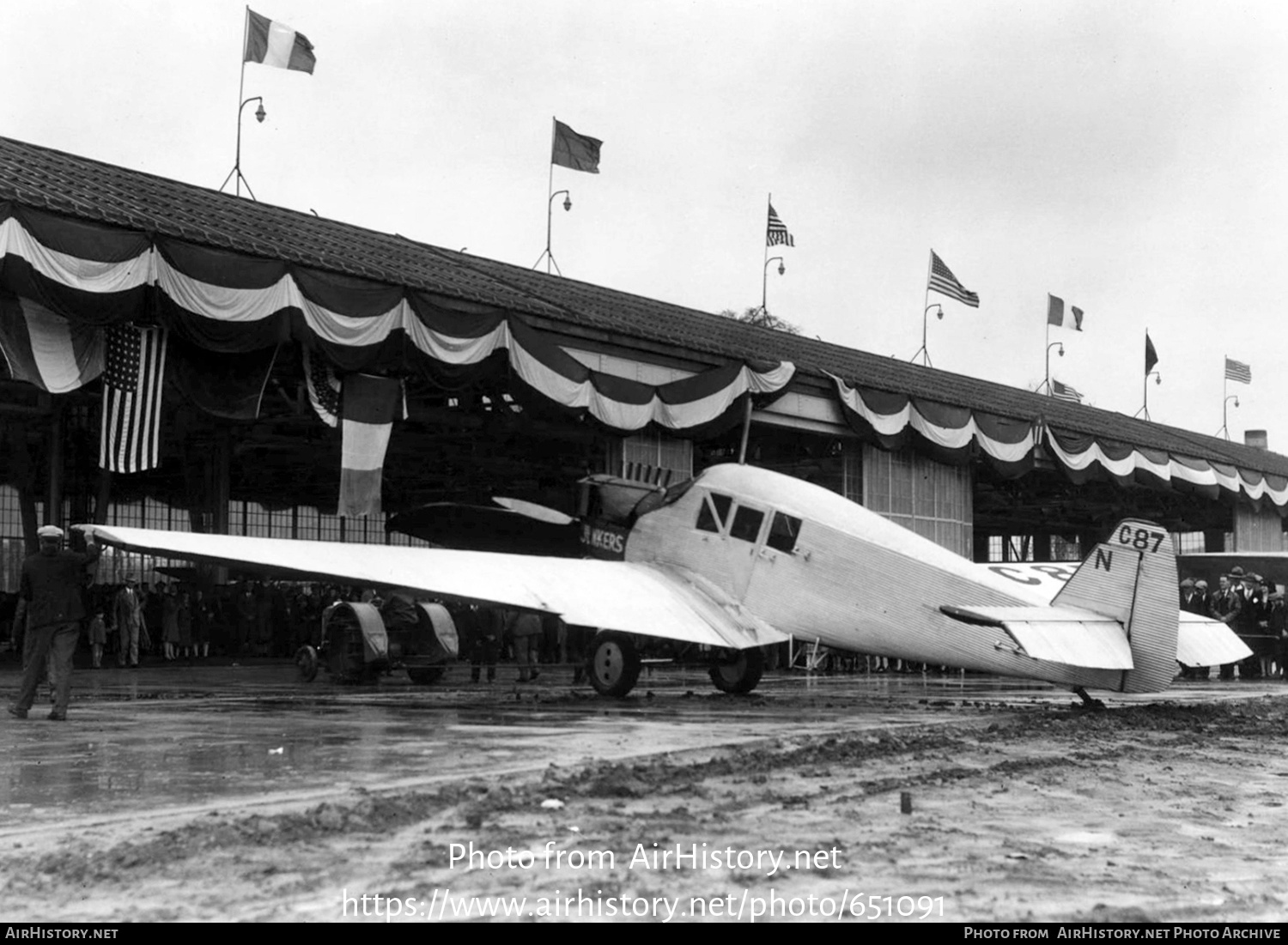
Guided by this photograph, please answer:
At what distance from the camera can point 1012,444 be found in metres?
31.8

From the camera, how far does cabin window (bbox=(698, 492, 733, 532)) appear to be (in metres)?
17.2

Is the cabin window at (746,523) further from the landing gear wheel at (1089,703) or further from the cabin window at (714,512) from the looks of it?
the landing gear wheel at (1089,703)

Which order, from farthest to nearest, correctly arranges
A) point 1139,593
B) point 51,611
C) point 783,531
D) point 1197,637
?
point 783,531, point 1197,637, point 1139,593, point 51,611

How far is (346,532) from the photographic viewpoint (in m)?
42.8

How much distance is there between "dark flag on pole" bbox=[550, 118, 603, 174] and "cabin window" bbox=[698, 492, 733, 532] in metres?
18.4

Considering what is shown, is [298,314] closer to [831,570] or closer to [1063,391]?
[831,570]

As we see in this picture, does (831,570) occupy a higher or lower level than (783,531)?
lower

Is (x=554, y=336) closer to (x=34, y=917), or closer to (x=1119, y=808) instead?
(x=1119, y=808)

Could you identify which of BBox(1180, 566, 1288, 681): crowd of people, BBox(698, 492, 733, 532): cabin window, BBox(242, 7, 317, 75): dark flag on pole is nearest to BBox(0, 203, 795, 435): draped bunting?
BBox(698, 492, 733, 532): cabin window

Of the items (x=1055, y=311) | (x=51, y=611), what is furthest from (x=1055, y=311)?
(x=51, y=611)

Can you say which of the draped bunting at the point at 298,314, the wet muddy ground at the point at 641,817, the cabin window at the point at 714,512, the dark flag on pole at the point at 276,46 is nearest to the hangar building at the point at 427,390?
the draped bunting at the point at 298,314

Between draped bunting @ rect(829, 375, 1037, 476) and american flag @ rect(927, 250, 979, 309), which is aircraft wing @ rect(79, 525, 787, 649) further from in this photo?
american flag @ rect(927, 250, 979, 309)

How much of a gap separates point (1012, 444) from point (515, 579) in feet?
64.0

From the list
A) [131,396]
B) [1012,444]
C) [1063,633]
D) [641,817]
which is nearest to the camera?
[641,817]
